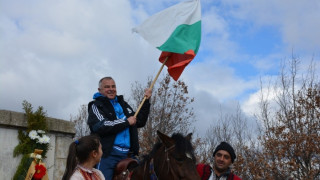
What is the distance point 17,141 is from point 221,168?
3527mm

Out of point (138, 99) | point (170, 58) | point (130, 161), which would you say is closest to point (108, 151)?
point (130, 161)

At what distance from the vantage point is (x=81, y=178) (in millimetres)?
3625

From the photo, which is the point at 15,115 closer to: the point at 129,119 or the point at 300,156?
the point at 129,119

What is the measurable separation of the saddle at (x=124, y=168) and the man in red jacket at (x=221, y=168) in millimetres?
910

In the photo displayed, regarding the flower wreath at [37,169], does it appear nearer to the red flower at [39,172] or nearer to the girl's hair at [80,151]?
the red flower at [39,172]

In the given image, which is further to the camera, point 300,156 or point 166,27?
point 300,156

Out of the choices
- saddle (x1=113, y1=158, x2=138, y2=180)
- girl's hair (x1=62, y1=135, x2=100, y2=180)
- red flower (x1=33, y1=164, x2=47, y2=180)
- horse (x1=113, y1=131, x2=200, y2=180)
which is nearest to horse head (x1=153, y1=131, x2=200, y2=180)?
horse (x1=113, y1=131, x2=200, y2=180)

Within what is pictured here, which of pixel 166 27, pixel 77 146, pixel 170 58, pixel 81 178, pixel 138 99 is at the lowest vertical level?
pixel 81 178

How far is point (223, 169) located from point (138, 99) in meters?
14.5

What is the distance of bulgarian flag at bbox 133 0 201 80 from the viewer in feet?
19.6

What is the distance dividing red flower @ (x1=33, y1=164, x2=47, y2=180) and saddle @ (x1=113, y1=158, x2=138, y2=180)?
1844 mm

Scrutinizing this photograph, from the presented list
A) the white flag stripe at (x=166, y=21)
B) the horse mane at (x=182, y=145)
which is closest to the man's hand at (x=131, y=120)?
the horse mane at (x=182, y=145)

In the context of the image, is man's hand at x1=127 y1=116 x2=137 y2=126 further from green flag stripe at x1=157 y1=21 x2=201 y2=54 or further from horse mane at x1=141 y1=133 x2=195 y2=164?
green flag stripe at x1=157 y1=21 x2=201 y2=54

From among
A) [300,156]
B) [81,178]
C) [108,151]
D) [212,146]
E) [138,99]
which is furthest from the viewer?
[212,146]
